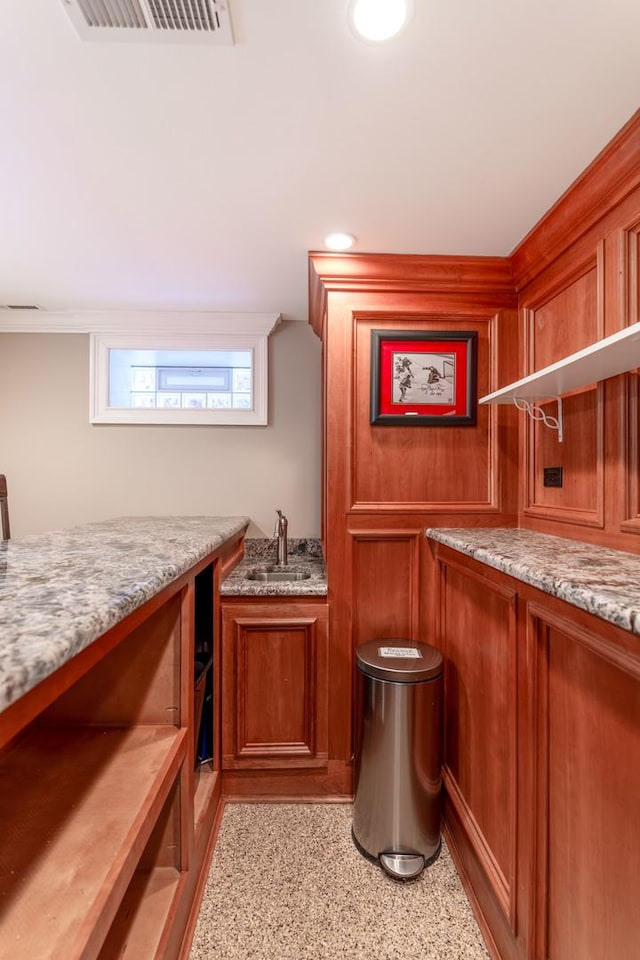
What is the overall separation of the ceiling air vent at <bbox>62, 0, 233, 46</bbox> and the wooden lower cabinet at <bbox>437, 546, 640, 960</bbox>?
1.55 m

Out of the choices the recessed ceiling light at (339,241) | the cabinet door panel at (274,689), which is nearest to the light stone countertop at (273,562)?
the cabinet door panel at (274,689)

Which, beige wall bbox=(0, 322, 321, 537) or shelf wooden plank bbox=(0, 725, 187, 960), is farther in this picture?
beige wall bbox=(0, 322, 321, 537)

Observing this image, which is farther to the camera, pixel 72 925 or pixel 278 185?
pixel 278 185

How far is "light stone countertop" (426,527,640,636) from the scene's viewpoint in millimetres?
793

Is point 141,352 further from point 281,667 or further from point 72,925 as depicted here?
point 72,925

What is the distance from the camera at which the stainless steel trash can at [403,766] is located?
1.56m

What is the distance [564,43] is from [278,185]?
880 mm

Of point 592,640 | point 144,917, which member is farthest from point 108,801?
point 592,640

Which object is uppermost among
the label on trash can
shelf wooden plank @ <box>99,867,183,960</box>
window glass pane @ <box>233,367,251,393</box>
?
window glass pane @ <box>233,367,251,393</box>

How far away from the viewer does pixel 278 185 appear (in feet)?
4.98

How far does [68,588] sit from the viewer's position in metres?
0.82

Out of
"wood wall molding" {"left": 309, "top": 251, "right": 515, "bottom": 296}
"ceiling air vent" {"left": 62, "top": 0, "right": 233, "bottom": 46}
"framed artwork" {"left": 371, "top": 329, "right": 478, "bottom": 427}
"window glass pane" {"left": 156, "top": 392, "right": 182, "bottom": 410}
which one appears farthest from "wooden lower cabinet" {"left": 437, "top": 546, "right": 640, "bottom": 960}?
"window glass pane" {"left": 156, "top": 392, "right": 182, "bottom": 410}

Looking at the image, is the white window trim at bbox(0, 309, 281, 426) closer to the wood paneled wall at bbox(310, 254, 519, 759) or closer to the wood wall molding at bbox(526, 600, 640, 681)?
the wood paneled wall at bbox(310, 254, 519, 759)

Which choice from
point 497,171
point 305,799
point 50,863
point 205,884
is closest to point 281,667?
point 305,799
